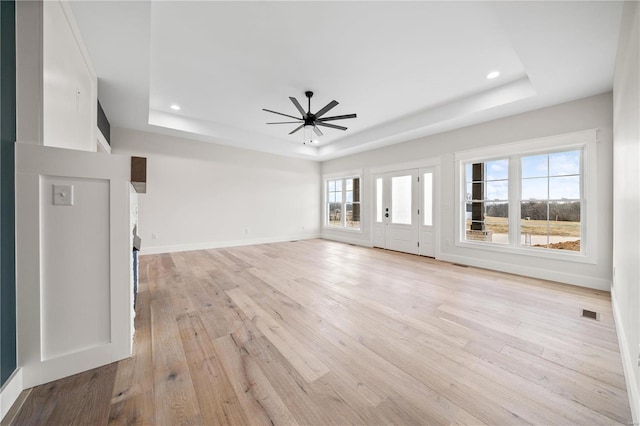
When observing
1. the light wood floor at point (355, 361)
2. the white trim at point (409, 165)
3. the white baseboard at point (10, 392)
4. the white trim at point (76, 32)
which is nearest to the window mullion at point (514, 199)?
the light wood floor at point (355, 361)

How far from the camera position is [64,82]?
2002 mm

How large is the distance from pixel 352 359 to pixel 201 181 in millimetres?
5562

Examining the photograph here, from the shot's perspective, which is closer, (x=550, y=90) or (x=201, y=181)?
(x=550, y=90)

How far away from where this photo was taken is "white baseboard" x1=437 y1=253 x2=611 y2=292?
3.23m

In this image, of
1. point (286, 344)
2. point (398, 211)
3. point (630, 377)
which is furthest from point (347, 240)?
point (630, 377)

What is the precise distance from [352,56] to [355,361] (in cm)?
328

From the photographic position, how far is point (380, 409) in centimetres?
125

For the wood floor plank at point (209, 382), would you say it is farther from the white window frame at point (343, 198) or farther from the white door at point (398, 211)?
the white window frame at point (343, 198)

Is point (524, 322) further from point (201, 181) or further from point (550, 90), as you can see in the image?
point (201, 181)

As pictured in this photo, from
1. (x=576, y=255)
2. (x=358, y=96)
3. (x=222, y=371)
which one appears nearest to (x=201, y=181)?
(x=358, y=96)

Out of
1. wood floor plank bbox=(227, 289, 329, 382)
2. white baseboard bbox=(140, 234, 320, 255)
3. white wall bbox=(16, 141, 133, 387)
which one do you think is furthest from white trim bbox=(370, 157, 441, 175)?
white wall bbox=(16, 141, 133, 387)

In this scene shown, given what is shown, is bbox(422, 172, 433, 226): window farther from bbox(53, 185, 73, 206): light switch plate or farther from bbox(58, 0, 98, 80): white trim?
bbox(58, 0, 98, 80): white trim

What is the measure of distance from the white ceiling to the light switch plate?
1674 millimetres

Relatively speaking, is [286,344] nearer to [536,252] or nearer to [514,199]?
[536,252]
